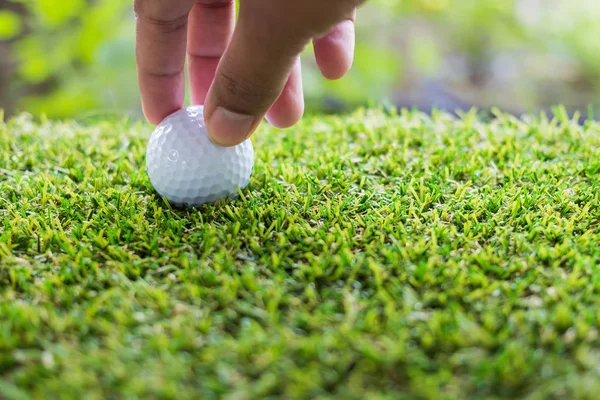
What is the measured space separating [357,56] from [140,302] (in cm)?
313

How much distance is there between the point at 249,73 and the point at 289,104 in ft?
1.81

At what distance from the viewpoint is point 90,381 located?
948 millimetres

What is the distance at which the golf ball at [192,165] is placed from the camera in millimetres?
1568

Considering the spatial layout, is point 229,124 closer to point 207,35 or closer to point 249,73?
point 249,73

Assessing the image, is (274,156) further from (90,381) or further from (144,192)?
(90,381)

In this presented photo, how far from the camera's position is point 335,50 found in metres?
1.71

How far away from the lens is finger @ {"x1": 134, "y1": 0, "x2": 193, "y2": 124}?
5.25 ft

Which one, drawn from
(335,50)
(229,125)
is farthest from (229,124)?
(335,50)

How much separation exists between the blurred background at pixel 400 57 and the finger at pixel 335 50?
182cm

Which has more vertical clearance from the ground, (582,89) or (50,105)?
(582,89)

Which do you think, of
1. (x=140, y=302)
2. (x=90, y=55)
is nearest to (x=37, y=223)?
(x=140, y=302)

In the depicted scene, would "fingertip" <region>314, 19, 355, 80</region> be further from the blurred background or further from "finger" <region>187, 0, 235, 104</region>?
the blurred background

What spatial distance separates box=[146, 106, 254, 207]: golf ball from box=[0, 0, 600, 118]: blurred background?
2.10 m

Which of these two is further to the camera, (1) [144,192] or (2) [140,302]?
(1) [144,192]
